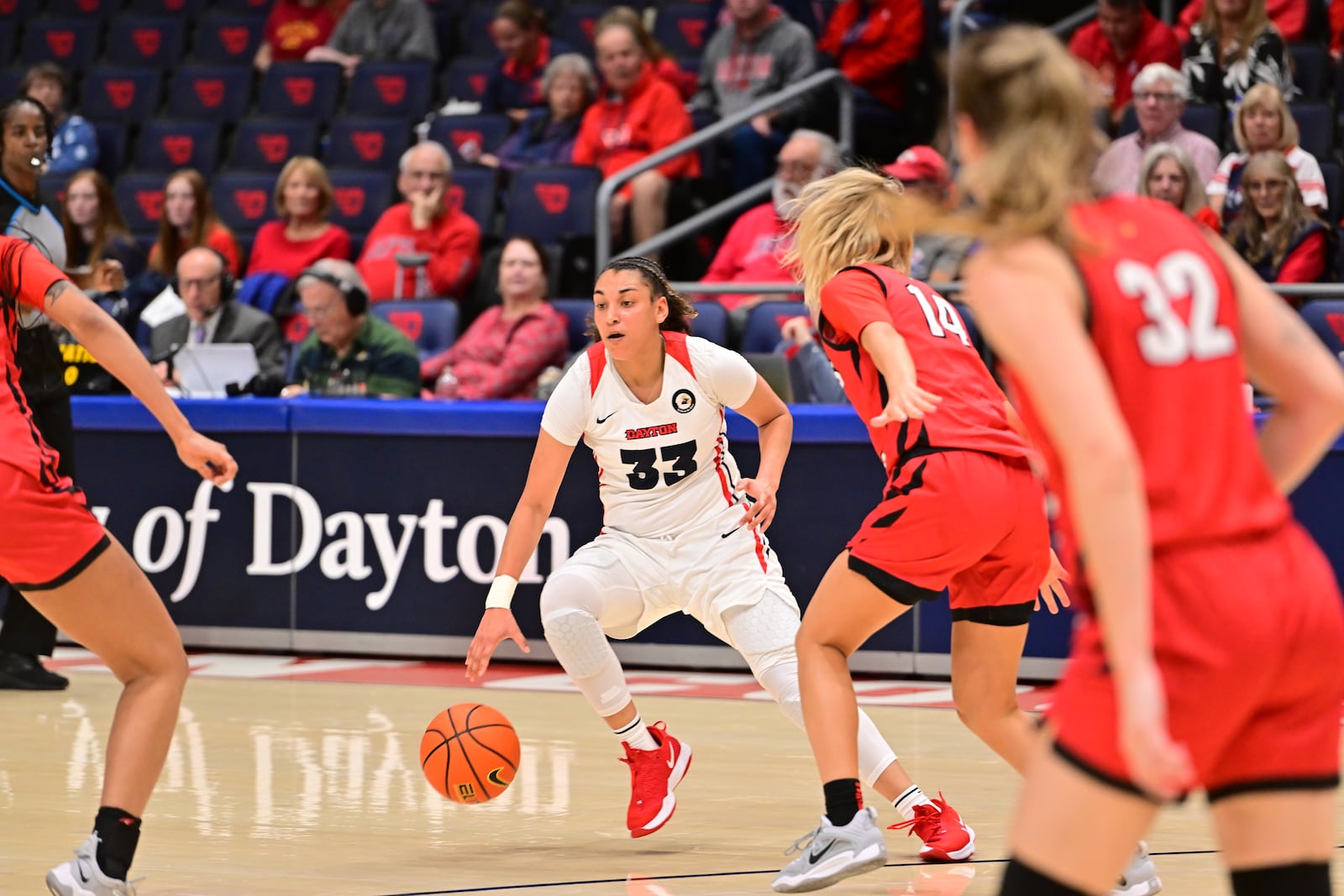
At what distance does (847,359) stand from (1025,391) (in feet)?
7.20

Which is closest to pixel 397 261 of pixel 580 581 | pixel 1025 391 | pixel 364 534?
pixel 364 534

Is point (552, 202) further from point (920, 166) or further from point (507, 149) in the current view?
point (920, 166)

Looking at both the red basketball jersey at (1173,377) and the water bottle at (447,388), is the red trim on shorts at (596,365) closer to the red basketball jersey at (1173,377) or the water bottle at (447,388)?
the red basketball jersey at (1173,377)

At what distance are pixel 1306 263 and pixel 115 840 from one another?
6.57 meters

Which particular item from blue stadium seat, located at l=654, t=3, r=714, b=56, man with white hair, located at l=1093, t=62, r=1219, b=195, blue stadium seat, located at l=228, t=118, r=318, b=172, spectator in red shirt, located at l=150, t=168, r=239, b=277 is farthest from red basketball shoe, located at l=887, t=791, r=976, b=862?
blue stadium seat, located at l=228, t=118, r=318, b=172

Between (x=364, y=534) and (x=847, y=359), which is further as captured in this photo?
(x=364, y=534)

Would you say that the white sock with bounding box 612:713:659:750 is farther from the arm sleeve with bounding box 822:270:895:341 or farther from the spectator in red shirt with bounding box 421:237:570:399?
the spectator in red shirt with bounding box 421:237:570:399

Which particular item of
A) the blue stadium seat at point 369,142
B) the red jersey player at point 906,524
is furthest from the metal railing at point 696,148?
the red jersey player at point 906,524

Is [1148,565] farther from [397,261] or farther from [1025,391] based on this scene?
[397,261]

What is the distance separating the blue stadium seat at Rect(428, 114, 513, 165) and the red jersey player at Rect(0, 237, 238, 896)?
782cm

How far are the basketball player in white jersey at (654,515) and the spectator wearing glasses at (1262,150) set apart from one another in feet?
15.0

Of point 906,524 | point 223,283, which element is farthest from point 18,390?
point 223,283

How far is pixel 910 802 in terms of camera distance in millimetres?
4844

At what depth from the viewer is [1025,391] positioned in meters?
2.45
